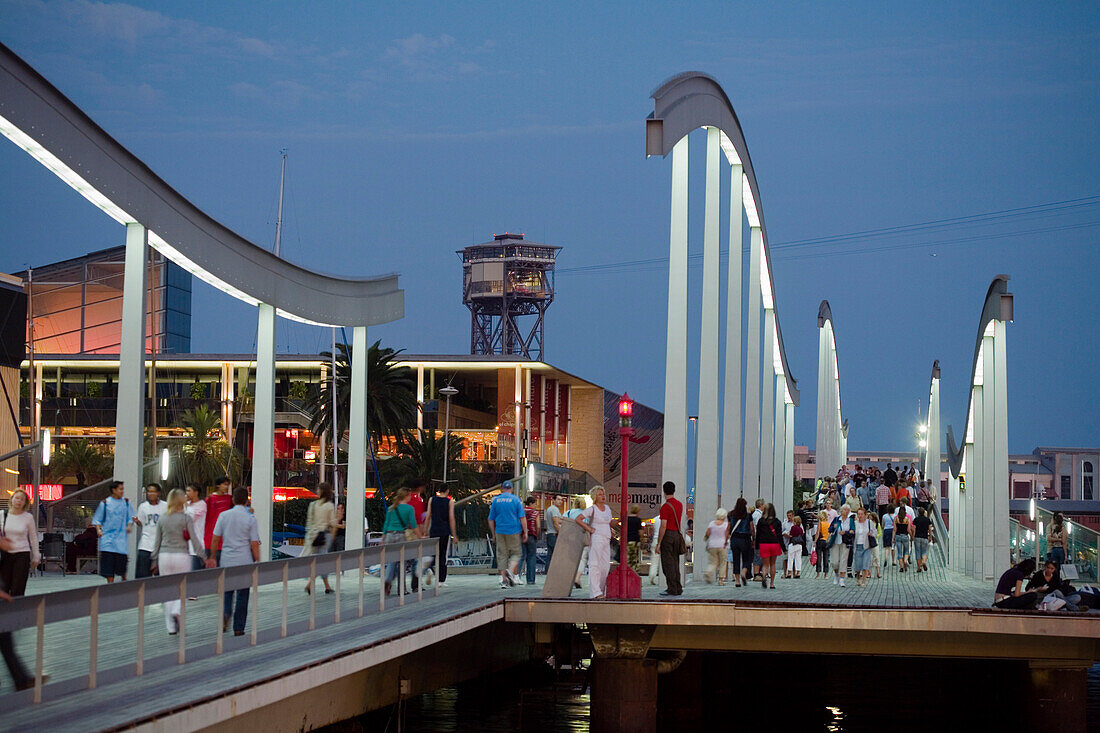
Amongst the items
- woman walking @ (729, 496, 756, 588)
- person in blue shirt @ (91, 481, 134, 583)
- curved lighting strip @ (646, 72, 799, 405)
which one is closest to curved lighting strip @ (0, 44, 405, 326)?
person in blue shirt @ (91, 481, 134, 583)

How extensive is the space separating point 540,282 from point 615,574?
4776 inches

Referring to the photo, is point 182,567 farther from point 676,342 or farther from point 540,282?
point 540,282

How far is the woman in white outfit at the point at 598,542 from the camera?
1972cm

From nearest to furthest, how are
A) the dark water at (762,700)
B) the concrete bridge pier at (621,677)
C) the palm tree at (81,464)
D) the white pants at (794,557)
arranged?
the concrete bridge pier at (621,677) → the dark water at (762,700) → the white pants at (794,557) → the palm tree at (81,464)

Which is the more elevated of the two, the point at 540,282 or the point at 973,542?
the point at 540,282

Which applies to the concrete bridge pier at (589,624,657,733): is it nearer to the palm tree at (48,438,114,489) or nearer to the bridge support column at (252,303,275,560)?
the bridge support column at (252,303,275,560)

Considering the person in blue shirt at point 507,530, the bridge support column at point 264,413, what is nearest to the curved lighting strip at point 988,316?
the person in blue shirt at point 507,530

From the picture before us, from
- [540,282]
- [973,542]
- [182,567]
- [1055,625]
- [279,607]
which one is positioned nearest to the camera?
[279,607]

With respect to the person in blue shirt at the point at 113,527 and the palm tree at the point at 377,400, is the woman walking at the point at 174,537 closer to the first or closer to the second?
the person in blue shirt at the point at 113,527

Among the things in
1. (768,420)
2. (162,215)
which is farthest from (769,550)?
(768,420)

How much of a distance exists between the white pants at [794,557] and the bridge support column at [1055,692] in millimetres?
8371

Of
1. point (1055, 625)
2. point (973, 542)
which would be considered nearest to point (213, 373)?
point (973, 542)

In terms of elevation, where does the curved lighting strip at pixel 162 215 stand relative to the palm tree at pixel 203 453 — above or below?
above

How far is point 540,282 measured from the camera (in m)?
141
